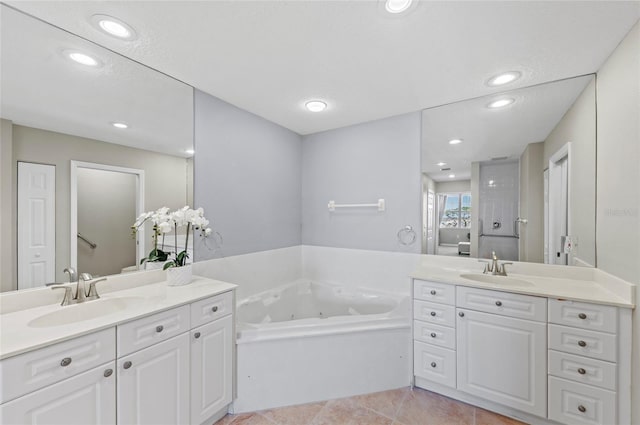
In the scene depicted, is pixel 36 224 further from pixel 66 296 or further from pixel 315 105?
pixel 315 105

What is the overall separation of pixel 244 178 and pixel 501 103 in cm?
233

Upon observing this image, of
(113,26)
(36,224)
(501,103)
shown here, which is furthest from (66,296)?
(501,103)

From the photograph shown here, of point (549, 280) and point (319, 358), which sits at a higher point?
point (549, 280)

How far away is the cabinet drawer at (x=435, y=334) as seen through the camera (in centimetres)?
199

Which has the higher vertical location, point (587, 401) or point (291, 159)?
point (291, 159)

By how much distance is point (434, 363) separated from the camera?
2047 mm

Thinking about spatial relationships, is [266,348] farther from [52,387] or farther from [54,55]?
[54,55]

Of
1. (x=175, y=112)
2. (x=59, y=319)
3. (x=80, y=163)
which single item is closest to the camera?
(x=59, y=319)

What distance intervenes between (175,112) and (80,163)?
73 cm

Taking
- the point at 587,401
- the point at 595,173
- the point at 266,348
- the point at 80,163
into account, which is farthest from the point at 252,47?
the point at 587,401

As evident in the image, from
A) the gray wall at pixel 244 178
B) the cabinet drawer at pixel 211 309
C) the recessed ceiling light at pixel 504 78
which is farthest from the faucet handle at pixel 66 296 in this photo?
the recessed ceiling light at pixel 504 78

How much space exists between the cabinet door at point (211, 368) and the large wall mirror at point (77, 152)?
707 millimetres

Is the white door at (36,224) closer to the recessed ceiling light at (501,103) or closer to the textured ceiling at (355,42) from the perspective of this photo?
the textured ceiling at (355,42)

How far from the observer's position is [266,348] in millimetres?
1896
